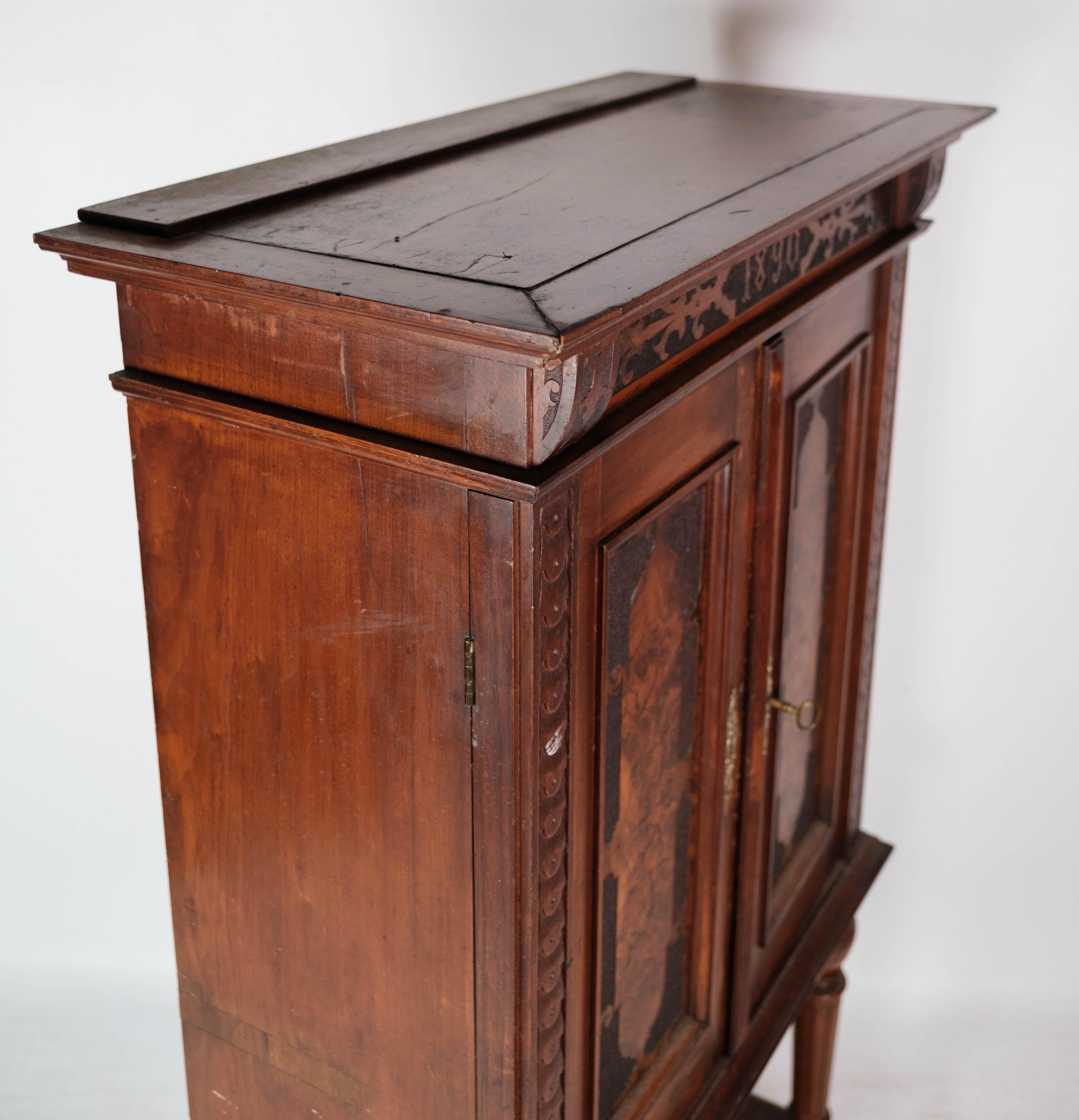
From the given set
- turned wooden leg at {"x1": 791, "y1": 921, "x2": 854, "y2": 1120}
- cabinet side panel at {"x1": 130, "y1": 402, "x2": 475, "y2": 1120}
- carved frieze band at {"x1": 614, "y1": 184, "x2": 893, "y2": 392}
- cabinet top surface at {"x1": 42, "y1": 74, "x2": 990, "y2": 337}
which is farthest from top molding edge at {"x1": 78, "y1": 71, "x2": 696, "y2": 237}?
turned wooden leg at {"x1": 791, "y1": 921, "x2": 854, "y2": 1120}

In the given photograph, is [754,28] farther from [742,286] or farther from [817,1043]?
[817,1043]

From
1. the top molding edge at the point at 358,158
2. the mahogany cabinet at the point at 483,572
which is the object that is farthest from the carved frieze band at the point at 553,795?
the top molding edge at the point at 358,158

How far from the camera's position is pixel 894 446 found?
230cm

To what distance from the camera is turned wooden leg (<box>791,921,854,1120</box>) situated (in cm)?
198

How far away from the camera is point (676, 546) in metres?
1.22

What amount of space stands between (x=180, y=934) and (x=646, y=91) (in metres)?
1.09

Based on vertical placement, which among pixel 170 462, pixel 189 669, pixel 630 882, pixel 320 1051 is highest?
pixel 170 462

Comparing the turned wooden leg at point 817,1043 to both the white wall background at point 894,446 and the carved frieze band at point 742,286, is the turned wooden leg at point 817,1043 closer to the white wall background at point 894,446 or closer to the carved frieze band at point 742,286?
the white wall background at point 894,446

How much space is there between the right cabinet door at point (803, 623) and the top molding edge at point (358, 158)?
0.37 meters

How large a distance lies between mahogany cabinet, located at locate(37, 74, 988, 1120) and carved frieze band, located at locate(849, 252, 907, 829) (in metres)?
0.14

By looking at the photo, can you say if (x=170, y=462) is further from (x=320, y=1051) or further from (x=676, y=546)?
(x=320, y=1051)

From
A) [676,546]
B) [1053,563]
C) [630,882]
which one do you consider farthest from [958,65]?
[630,882]

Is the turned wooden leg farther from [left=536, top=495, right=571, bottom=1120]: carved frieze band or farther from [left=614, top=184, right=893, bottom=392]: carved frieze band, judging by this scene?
[left=614, top=184, right=893, bottom=392]: carved frieze band

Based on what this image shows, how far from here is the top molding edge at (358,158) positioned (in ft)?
3.58
